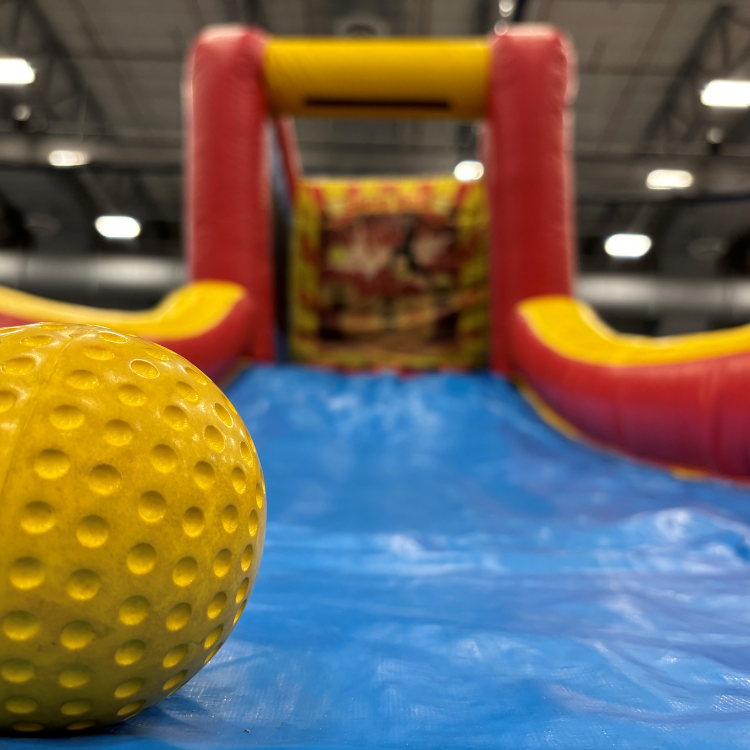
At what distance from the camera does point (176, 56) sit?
5.70m

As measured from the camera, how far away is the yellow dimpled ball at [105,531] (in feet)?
1.21

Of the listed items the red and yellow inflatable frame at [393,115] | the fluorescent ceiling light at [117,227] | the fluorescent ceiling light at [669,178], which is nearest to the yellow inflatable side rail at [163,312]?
the red and yellow inflatable frame at [393,115]

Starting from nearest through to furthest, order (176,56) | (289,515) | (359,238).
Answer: (289,515), (359,238), (176,56)

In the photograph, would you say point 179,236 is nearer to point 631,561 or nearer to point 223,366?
point 223,366

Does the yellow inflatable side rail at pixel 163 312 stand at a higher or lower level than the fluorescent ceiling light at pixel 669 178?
lower

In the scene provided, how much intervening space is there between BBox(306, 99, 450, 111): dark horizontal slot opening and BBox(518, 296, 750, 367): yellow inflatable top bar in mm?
780

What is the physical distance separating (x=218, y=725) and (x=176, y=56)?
624 cm

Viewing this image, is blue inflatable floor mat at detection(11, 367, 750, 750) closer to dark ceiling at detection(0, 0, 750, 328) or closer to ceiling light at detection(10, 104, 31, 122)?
dark ceiling at detection(0, 0, 750, 328)

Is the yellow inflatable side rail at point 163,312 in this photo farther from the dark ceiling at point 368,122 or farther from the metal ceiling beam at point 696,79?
the metal ceiling beam at point 696,79

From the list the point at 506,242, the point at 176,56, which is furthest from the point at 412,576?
the point at 176,56

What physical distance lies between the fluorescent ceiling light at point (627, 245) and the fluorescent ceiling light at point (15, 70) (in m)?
6.80

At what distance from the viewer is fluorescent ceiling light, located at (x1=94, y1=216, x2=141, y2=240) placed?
8.35m

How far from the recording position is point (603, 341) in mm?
1814

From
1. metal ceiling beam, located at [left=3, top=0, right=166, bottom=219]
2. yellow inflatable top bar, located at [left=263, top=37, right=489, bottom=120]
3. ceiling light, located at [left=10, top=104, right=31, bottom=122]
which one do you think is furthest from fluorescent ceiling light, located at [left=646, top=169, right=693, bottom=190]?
ceiling light, located at [left=10, top=104, right=31, bottom=122]
